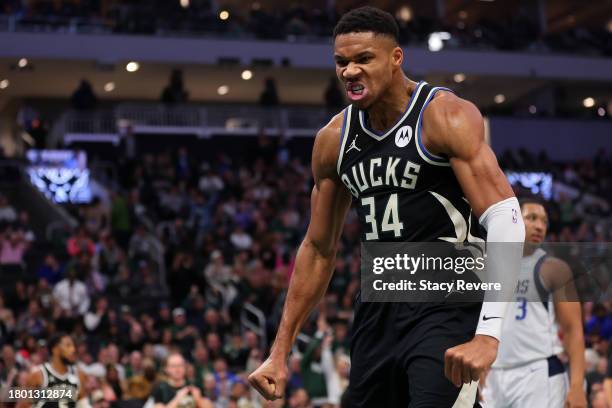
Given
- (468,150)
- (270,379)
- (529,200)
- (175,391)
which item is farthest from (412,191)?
(175,391)

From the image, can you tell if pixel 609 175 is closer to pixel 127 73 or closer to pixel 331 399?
pixel 127 73

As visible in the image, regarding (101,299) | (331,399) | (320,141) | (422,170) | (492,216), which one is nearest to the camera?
(492,216)

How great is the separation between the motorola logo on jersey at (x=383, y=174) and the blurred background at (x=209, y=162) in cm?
454

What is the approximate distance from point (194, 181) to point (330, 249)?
1967cm

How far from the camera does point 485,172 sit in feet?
14.3

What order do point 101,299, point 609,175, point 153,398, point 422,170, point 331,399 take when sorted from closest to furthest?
point 422,170 → point 153,398 → point 331,399 → point 101,299 → point 609,175

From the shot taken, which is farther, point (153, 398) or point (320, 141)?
point (153, 398)

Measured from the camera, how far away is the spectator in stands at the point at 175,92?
3045cm

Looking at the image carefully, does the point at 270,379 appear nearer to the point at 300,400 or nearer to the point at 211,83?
the point at 300,400

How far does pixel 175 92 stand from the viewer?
30969 millimetres

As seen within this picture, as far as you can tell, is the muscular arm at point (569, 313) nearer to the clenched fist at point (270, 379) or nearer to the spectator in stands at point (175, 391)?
the clenched fist at point (270, 379)

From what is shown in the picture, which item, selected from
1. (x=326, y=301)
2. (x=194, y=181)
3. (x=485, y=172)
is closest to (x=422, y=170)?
(x=485, y=172)

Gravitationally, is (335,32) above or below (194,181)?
below

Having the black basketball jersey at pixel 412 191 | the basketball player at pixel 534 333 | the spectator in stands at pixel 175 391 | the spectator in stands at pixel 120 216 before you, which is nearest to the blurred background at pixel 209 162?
the spectator in stands at pixel 120 216
